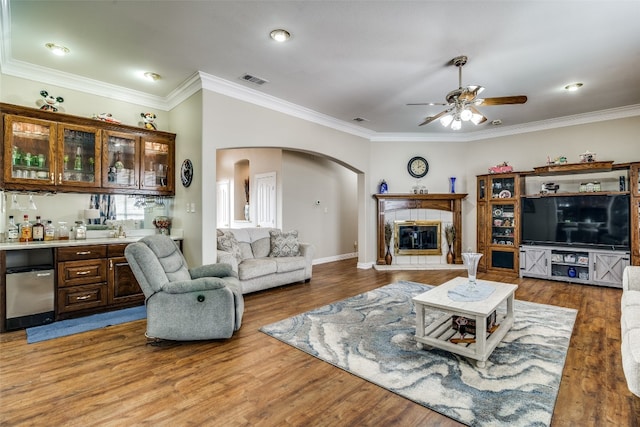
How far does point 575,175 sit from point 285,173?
5.57 meters

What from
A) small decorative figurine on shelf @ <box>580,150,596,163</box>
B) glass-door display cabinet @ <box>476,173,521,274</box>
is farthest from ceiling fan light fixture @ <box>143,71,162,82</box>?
small decorative figurine on shelf @ <box>580,150,596,163</box>

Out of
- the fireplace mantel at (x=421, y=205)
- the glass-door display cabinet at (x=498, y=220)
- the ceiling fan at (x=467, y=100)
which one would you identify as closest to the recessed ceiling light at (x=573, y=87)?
the ceiling fan at (x=467, y=100)

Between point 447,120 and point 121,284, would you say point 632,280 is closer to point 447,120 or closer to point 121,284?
point 447,120

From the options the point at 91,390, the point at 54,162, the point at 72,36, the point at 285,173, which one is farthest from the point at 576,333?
the point at 54,162

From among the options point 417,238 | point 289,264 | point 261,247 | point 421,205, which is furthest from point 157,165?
point 417,238

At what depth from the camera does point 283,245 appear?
531 centimetres

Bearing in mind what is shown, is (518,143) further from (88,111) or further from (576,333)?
(88,111)

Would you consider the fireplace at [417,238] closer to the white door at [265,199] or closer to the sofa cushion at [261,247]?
the white door at [265,199]

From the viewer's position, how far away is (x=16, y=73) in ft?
12.1

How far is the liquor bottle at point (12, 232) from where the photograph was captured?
3.60 metres

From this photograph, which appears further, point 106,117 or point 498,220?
point 498,220

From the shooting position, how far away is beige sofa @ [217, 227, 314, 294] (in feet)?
14.8

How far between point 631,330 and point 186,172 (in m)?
4.77

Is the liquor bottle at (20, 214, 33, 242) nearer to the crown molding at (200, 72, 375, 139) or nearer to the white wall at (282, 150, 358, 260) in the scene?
the crown molding at (200, 72, 375, 139)
